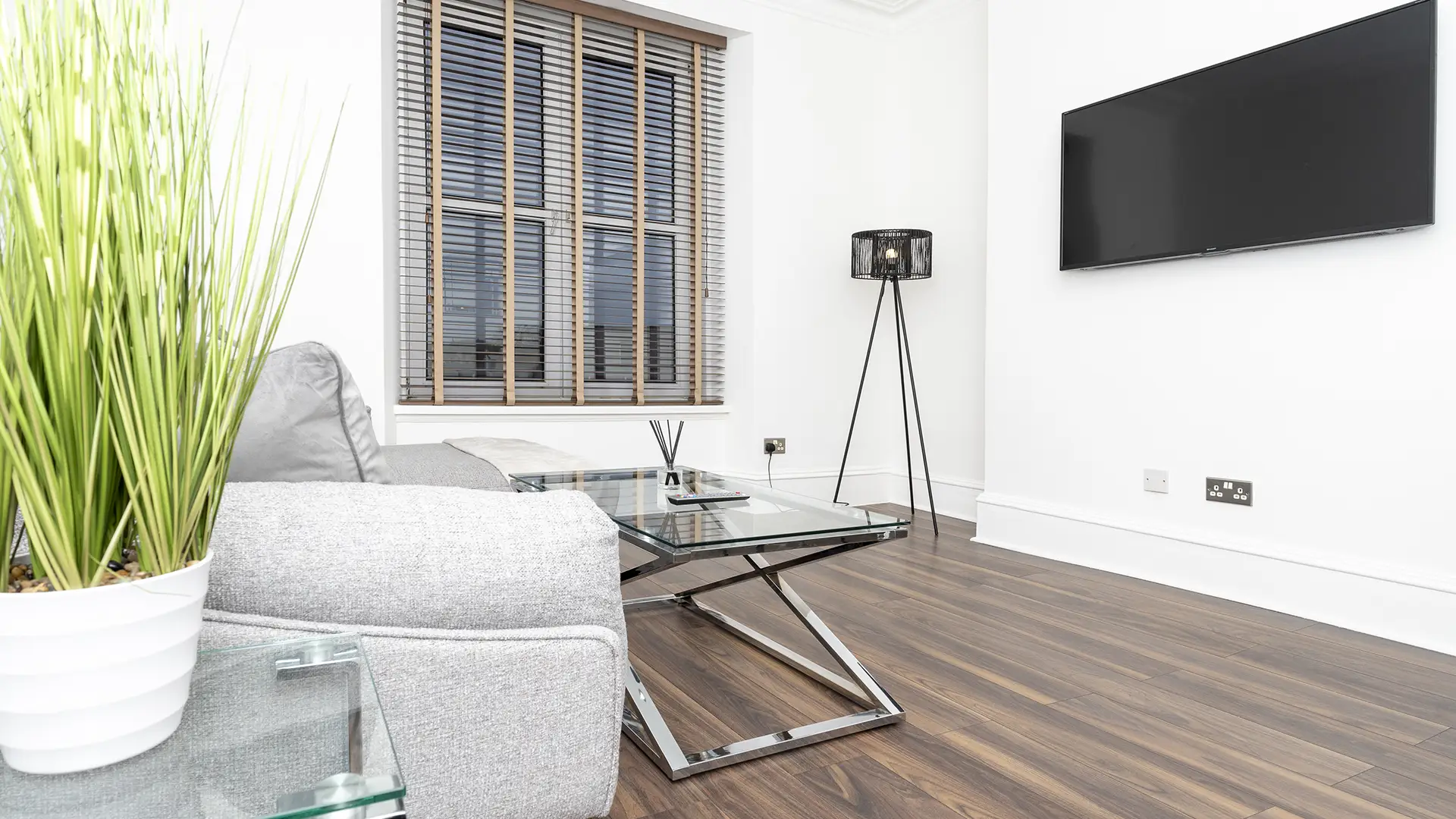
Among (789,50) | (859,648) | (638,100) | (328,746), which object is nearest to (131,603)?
(328,746)

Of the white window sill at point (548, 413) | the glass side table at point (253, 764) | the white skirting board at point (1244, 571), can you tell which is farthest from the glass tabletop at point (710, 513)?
the white skirting board at point (1244, 571)

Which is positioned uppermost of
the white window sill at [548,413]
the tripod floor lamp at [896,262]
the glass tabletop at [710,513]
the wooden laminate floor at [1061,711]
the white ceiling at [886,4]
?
the white ceiling at [886,4]

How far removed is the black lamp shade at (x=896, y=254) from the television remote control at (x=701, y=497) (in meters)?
2.33

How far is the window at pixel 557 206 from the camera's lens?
3.97m

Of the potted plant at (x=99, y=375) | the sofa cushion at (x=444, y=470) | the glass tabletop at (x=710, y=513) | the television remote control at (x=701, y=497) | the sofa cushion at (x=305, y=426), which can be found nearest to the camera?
the potted plant at (x=99, y=375)

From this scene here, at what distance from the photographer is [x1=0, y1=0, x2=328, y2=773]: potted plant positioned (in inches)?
19.9

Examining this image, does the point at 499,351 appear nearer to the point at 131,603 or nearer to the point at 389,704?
the point at 389,704

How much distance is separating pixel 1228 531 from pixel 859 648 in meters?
1.55

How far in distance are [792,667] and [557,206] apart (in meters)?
2.91

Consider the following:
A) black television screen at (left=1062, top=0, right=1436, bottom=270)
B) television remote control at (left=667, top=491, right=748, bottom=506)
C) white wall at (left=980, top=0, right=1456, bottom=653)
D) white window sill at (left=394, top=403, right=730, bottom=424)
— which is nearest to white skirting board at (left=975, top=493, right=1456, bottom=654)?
white wall at (left=980, top=0, right=1456, bottom=653)

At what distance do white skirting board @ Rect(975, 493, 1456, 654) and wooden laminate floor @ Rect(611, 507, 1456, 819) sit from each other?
0.08m

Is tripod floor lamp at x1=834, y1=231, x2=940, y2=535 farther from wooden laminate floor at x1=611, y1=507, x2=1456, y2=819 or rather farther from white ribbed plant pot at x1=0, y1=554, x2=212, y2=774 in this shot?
white ribbed plant pot at x1=0, y1=554, x2=212, y2=774

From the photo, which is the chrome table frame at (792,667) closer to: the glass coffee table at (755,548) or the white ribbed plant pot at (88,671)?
the glass coffee table at (755,548)

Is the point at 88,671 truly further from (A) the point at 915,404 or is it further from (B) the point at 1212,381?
(A) the point at 915,404
